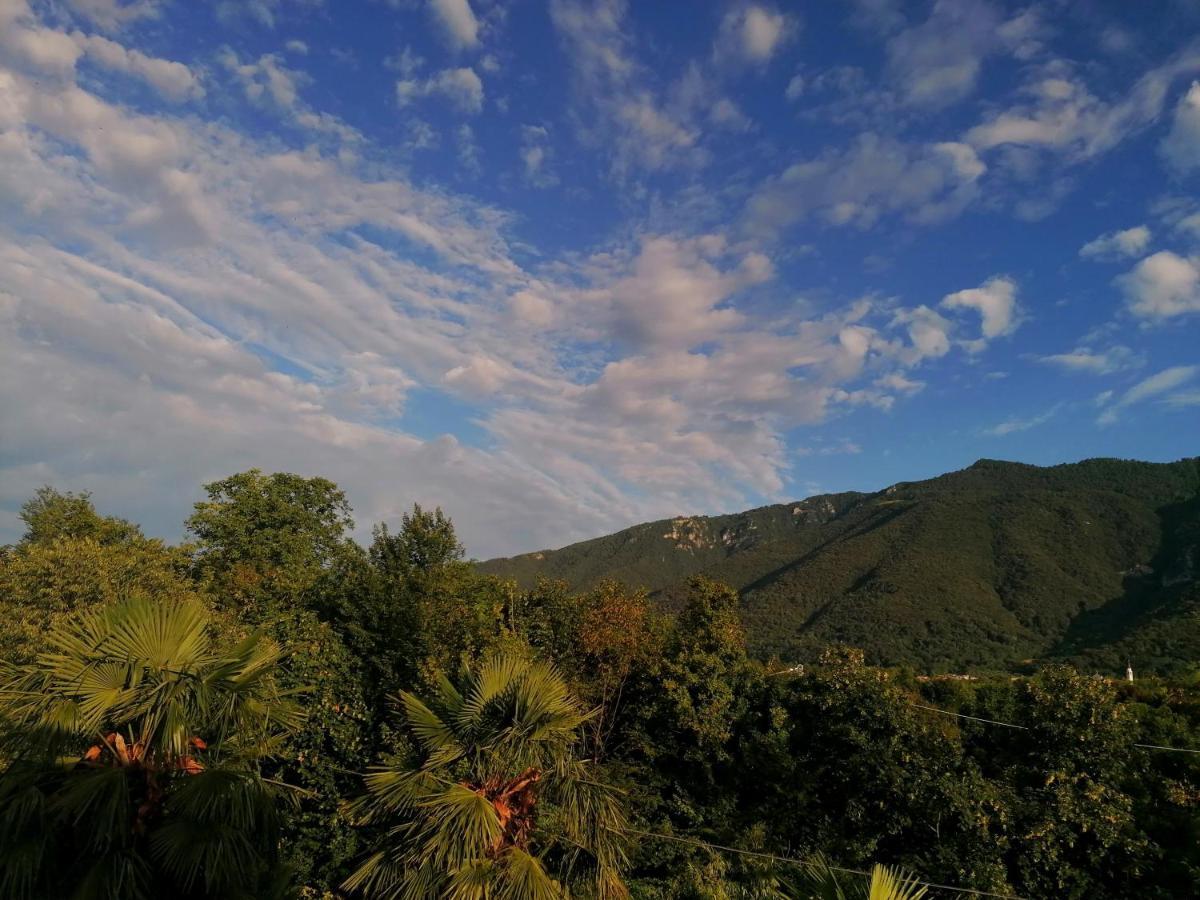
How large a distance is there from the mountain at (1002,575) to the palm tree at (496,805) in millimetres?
26466

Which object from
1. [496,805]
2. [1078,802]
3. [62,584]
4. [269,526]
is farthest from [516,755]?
[269,526]

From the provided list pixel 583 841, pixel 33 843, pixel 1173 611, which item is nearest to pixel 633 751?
pixel 583 841

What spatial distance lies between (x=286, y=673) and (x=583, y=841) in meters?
8.21

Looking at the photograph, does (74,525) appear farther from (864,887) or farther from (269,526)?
(864,887)

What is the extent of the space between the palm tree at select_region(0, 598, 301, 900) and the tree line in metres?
0.02

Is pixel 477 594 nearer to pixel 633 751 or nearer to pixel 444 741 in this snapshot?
pixel 633 751

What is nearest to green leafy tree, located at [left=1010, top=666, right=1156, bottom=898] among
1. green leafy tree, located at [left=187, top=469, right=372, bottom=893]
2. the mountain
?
green leafy tree, located at [left=187, top=469, right=372, bottom=893]

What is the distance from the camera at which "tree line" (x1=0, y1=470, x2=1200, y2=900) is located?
4.87m

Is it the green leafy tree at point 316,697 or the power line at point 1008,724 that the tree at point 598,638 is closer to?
the green leafy tree at point 316,697

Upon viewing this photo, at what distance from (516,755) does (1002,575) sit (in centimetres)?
6403

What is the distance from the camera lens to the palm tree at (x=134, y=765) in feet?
15.0

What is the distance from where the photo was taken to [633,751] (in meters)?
14.6

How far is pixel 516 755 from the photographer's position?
5902 mm

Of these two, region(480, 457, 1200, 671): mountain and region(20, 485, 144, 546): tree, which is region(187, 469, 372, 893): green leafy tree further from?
region(480, 457, 1200, 671): mountain
